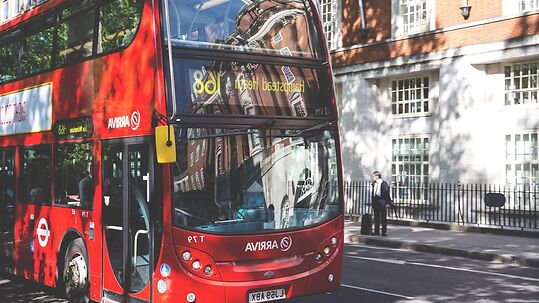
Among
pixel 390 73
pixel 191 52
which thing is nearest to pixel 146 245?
pixel 191 52

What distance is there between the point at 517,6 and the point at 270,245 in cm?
1552

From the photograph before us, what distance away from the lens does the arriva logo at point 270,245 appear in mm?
6969

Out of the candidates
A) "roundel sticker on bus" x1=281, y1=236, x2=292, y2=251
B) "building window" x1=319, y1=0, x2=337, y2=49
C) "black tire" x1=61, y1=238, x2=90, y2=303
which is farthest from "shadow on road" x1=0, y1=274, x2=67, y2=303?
"building window" x1=319, y1=0, x2=337, y2=49

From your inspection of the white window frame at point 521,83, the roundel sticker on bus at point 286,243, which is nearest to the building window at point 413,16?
the white window frame at point 521,83

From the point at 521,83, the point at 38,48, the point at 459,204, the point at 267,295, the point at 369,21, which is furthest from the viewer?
the point at 369,21

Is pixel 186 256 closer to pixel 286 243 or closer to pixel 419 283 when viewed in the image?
pixel 286 243

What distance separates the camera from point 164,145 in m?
6.43

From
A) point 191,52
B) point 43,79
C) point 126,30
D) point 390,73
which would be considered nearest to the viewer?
point 191,52

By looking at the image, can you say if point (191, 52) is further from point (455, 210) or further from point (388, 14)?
point (388, 14)

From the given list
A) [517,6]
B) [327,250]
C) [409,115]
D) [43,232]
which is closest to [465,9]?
[517,6]

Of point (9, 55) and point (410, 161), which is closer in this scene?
point (9, 55)

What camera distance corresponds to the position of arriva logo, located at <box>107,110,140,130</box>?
7.16 m

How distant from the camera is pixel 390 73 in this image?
23344 mm

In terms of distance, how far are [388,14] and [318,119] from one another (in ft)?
56.2
